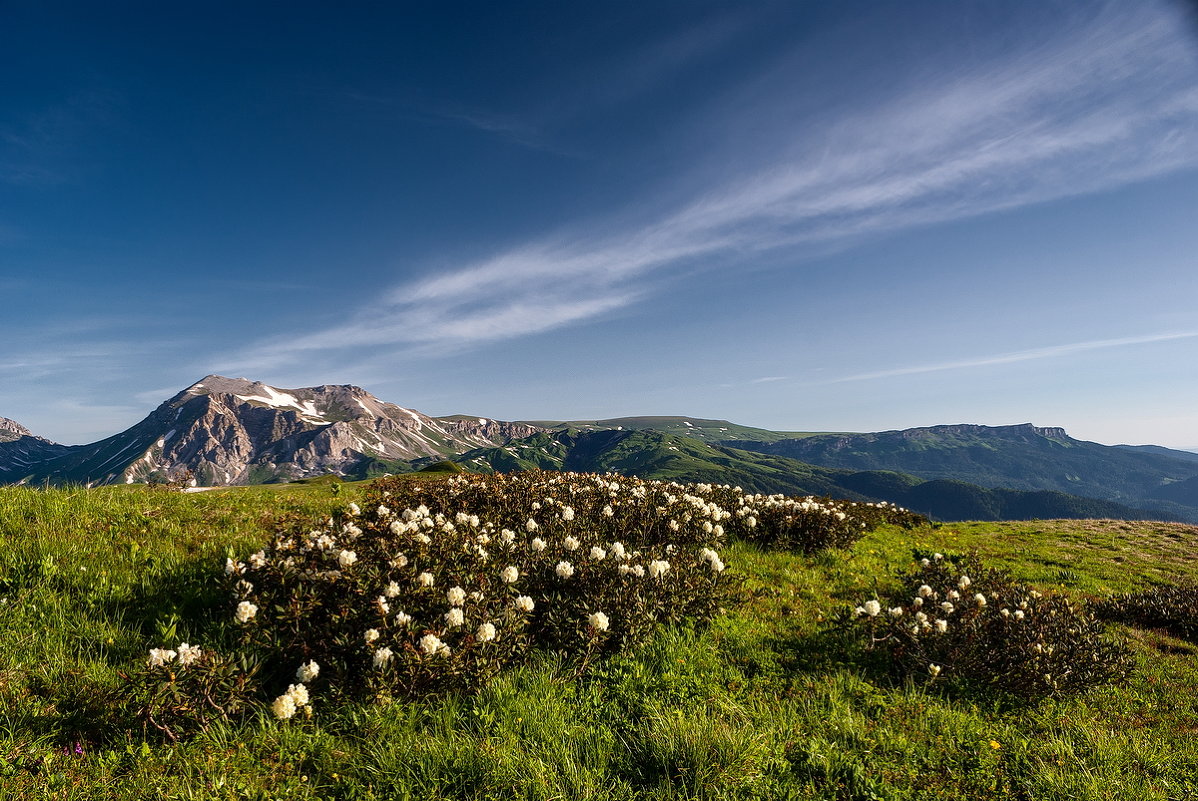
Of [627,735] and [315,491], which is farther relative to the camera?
[315,491]

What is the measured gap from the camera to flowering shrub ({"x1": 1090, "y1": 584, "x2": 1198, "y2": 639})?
10.5 meters

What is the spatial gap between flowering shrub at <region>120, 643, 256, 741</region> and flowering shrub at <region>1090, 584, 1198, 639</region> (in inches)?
631

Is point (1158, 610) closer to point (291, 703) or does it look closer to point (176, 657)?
point (291, 703)

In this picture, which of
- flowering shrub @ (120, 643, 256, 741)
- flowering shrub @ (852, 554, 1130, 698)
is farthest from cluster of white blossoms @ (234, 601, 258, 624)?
flowering shrub @ (852, 554, 1130, 698)

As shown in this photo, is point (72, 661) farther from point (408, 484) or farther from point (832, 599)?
point (832, 599)

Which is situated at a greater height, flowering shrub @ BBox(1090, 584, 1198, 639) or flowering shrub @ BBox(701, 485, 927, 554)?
flowering shrub @ BBox(701, 485, 927, 554)

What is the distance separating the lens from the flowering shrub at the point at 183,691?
443cm

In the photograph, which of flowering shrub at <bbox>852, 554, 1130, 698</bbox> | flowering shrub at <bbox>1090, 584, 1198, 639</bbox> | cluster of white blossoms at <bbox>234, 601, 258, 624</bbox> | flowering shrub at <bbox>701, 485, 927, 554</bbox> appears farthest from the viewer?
flowering shrub at <bbox>701, 485, 927, 554</bbox>

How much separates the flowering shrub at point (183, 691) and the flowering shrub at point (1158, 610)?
52.6 ft

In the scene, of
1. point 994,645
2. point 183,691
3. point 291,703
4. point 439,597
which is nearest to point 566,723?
point 439,597

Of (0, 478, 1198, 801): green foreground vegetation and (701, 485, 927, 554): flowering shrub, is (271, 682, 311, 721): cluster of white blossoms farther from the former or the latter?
(701, 485, 927, 554): flowering shrub

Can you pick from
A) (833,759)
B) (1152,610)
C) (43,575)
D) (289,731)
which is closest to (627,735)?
(833,759)

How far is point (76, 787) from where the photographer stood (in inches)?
152

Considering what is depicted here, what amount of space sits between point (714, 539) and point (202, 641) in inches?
374
